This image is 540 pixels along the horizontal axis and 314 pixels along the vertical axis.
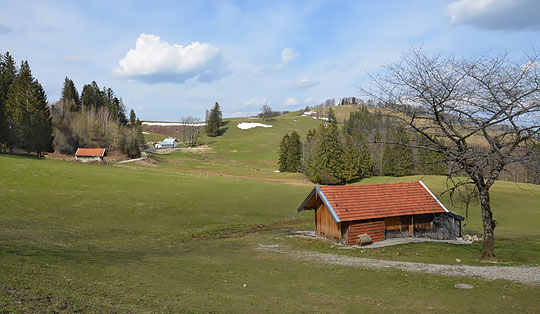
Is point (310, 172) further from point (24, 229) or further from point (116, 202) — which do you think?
point (24, 229)

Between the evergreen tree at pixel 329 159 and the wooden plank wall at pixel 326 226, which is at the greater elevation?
the evergreen tree at pixel 329 159

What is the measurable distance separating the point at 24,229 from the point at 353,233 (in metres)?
23.8

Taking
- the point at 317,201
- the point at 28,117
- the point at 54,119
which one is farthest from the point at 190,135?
the point at 317,201

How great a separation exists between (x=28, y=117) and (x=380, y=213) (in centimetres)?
7645

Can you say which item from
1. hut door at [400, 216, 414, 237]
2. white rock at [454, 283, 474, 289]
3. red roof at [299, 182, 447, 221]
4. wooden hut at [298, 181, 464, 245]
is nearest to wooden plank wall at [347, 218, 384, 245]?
wooden hut at [298, 181, 464, 245]

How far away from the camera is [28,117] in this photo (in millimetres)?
73000

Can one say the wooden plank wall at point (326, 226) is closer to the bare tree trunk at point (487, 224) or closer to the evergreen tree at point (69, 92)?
the bare tree trunk at point (487, 224)

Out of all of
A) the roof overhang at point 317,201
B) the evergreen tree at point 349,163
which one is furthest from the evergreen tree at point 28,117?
the roof overhang at point 317,201

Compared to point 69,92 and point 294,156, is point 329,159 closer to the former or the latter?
point 294,156

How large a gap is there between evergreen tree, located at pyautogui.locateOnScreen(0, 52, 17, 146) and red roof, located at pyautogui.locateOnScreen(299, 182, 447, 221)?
68.8m

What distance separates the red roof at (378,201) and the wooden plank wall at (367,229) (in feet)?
2.06

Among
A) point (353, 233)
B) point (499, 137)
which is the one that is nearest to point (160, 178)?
point (353, 233)

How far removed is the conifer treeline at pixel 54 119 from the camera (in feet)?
238

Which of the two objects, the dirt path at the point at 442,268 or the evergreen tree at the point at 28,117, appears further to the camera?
the evergreen tree at the point at 28,117
